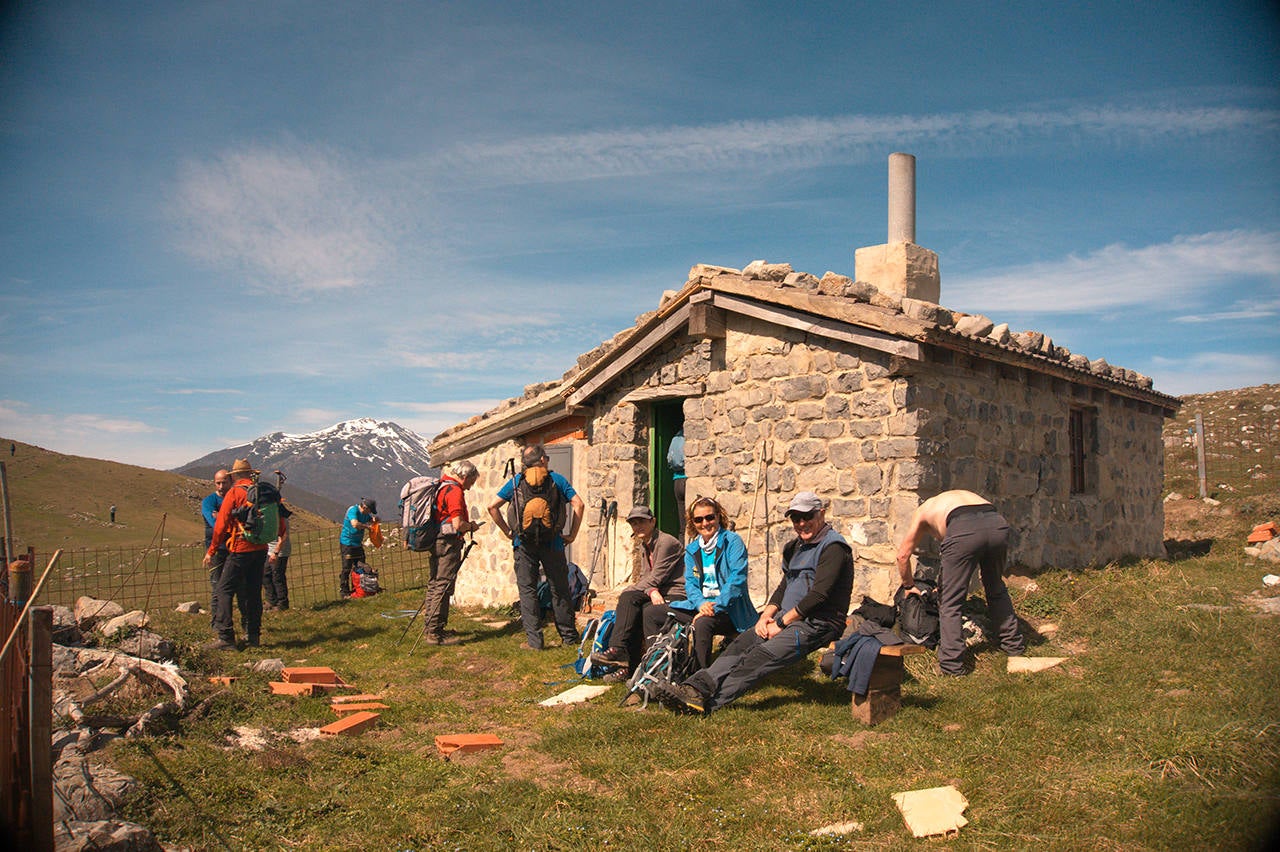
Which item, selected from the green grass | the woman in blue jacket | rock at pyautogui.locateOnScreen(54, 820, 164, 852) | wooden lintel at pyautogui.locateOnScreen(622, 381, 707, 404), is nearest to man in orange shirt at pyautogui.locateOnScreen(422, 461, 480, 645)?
the green grass

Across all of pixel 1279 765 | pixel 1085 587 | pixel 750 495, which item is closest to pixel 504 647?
pixel 750 495

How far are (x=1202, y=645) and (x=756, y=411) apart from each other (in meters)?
4.15

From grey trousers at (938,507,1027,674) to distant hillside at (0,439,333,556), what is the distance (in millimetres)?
19439

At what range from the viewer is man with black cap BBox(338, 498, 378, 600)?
12719 mm

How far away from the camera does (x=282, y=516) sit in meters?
11.0

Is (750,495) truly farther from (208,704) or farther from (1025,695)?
(208,704)

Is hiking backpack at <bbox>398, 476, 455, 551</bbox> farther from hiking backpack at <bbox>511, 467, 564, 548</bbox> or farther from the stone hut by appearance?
the stone hut

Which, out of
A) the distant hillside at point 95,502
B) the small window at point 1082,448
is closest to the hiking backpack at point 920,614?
the small window at point 1082,448

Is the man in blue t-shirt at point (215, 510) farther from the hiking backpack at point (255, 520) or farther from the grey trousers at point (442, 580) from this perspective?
the grey trousers at point (442, 580)

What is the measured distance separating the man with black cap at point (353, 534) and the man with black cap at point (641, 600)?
6844mm

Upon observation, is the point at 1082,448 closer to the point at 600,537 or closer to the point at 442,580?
the point at 600,537

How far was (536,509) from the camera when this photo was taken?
27.2 ft

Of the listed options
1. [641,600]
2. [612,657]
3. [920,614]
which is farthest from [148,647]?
[920,614]

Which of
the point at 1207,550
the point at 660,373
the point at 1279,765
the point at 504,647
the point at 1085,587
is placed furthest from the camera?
the point at 1207,550
